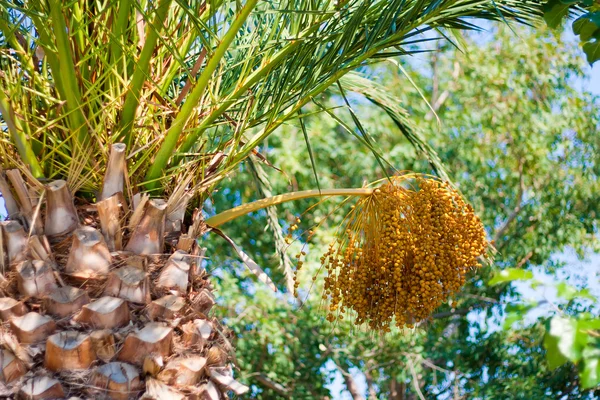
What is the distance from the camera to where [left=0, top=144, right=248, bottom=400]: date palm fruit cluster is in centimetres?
215

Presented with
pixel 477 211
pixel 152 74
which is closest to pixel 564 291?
pixel 152 74

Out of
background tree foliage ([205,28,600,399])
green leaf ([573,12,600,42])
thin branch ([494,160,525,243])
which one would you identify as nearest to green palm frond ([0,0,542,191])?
green leaf ([573,12,600,42])

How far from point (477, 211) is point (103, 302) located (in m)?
6.20

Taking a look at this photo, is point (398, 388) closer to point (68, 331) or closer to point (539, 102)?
point (539, 102)

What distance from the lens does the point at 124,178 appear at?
2.40m

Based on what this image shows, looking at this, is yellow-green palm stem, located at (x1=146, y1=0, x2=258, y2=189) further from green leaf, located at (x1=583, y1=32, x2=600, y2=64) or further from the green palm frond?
green leaf, located at (x1=583, y1=32, x2=600, y2=64)

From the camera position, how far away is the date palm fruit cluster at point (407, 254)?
2666mm

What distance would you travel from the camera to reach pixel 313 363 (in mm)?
7098

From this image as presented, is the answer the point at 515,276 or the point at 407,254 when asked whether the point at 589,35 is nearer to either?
the point at 515,276

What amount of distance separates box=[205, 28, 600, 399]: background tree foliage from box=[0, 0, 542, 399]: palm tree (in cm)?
415

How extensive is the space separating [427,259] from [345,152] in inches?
230

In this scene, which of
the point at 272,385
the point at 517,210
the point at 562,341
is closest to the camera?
the point at 562,341

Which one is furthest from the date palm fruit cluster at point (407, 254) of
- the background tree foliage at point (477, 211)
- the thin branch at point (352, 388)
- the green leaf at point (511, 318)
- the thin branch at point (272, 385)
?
the thin branch at point (352, 388)

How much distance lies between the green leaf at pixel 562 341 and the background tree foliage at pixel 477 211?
5361mm
